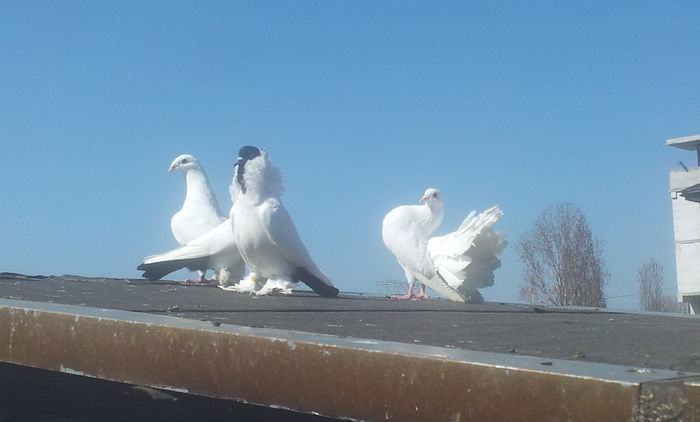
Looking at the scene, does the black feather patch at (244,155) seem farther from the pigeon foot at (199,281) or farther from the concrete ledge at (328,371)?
the concrete ledge at (328,371)

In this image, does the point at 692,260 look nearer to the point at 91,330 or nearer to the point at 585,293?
the point at 585,293

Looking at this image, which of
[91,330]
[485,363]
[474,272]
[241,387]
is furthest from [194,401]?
[474,272]

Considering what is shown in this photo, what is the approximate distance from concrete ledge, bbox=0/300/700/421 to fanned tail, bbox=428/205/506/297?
6.48 meters

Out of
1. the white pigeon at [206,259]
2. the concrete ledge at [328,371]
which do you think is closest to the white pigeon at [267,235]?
the white pigeon at [206,259]

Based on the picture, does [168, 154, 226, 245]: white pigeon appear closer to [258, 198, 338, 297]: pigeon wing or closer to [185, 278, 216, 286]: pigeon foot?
[185, 278, 216, 286]: pigeon foot

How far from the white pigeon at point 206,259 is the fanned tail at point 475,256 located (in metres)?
2.36

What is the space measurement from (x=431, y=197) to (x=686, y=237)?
19.2 m

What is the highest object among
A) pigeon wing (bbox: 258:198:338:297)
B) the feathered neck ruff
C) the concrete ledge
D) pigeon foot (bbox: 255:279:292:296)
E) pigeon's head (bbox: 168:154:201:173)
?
pigeon's head (bbox: 168:154:201:173)

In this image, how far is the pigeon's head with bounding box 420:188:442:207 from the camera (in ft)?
36.7

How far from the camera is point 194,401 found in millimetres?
3172

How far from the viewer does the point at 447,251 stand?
31.4 ft

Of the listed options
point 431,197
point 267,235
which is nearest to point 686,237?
point 431,197

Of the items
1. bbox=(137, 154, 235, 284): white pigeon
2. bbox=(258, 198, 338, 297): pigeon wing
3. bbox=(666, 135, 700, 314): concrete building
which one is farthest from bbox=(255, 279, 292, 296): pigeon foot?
bbox=(666, 135, 700, 314): concrete building

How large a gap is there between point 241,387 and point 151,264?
769cm
